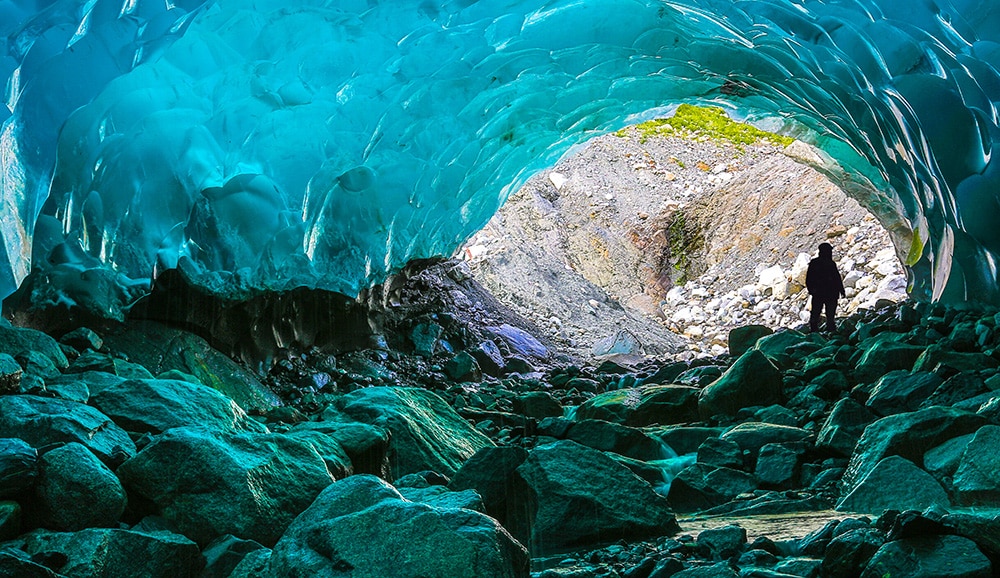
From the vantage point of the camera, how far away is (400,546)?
2.69m

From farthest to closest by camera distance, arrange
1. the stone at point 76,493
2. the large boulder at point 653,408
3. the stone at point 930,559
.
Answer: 1. the large boulder at point 653,408
2. the stone at point 76,493
3. the stone at point 930,559

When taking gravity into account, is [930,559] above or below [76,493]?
above

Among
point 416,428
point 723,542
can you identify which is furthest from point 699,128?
point 723,542

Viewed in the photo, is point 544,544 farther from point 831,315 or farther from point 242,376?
point 831,315

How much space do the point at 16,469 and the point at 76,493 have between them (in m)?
0.21

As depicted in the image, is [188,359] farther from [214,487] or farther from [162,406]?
[214,487]

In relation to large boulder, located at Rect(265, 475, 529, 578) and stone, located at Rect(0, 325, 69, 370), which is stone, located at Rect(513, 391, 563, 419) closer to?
stone, located at Rect(0, 325, 69, 370)

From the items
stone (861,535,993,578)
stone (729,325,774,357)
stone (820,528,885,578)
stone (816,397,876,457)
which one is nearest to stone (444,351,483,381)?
stone (729,325,774,357)

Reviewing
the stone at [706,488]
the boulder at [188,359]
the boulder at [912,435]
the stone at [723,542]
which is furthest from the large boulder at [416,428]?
the boulder at [912,435]

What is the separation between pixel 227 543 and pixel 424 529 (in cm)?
85

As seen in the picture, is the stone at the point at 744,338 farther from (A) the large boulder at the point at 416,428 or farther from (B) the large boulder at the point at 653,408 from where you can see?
(A) the large boulder at the point at 416,428

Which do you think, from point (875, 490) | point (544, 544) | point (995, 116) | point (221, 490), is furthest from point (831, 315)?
point (221, 490)

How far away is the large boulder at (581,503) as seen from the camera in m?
3.72

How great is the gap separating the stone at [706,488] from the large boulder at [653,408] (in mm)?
2279
